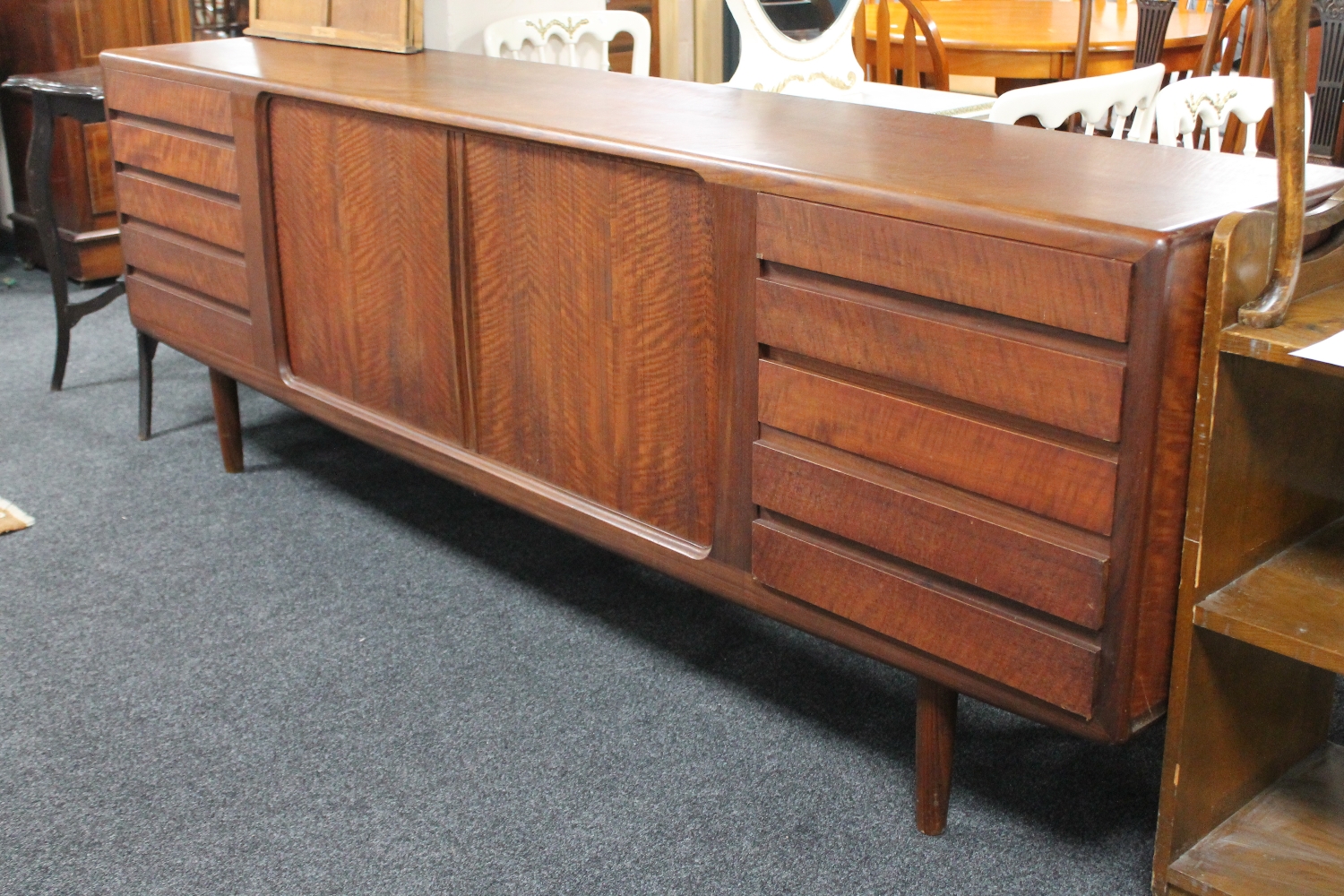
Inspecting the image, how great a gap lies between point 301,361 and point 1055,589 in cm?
138

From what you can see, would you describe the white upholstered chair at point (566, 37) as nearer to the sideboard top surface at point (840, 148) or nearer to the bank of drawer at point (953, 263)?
the sideboard top surface at point (840, 148)

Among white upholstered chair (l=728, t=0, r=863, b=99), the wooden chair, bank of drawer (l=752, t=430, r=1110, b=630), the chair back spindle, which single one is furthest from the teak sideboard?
the chair back spindle

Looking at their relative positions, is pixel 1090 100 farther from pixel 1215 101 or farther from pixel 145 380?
pixel 145 380

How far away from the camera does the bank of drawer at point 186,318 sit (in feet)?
7.41

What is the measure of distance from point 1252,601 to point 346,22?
1942 mm

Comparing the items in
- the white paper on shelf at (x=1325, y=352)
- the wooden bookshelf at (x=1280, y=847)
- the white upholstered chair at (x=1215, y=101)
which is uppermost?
the white upholstered chair at (x=1215, y=101)

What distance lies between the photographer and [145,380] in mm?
2670

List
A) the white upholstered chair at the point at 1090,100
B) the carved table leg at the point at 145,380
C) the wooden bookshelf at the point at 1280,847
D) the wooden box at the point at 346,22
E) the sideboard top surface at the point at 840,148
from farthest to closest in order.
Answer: the carved table leg at the point at 145,380 < the wooden box at the point at 346,22 < the white upholstered chair at the point at 1090,100 < the wooden bookshelf at the point at 1280,847 < the sideboard top surface at the point at 840,148

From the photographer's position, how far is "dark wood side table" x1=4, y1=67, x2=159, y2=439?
267cm

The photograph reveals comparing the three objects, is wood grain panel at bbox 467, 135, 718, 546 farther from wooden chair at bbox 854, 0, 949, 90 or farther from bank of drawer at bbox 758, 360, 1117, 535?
wooden chair at bbox 854, 0, 949, 90

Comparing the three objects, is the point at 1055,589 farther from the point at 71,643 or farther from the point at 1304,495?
the point at 71,643

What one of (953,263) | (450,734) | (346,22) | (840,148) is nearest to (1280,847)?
(953,263)

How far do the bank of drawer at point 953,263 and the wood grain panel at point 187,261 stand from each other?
117cm

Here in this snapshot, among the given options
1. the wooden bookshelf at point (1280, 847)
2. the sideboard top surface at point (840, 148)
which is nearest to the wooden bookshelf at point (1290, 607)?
the wooden bookshelf at point (1280, 847)
